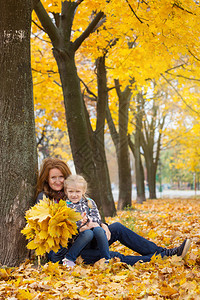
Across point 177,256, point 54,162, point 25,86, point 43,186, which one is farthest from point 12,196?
point 177,256

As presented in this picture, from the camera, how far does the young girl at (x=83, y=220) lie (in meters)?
3.92

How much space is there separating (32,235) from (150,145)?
1619 centimetres

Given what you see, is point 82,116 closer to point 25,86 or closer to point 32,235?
point 25,86

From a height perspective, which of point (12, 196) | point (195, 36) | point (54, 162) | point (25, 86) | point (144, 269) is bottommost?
point (144, 269)

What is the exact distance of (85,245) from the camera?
156 inches

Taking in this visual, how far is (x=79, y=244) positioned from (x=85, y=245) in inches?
3.3

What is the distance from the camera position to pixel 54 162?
4500 millimetres

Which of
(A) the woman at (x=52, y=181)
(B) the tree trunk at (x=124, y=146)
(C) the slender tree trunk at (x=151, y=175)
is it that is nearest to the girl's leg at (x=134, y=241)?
(A) the woman at (x=52, y=181)

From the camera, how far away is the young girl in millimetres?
3924

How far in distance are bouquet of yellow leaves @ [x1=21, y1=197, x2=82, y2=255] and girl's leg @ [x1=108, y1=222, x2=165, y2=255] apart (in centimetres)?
71

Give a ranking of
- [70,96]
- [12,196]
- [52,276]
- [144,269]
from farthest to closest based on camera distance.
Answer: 1. [70,96]
2. [12,196]
3. [144,269]
4. [52,276]

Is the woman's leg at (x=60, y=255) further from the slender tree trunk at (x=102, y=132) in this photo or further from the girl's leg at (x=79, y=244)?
the slender tree trunk at (x=102, y=132)

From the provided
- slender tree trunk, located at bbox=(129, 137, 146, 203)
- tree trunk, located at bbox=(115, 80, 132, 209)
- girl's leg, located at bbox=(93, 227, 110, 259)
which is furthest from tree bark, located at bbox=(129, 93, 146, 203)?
girl's leg, located at bbox=(93, 227, 110, 259)

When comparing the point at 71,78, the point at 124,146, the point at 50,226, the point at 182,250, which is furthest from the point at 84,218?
the point at 124,146
